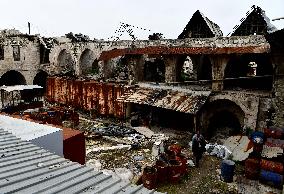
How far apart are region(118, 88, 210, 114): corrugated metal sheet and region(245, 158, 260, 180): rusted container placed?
4882 mm

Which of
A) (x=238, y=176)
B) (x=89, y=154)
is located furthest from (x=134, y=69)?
(x=238, y=176)

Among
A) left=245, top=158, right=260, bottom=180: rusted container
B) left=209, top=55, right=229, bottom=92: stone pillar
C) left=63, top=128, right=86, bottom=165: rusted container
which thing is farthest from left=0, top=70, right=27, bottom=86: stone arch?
left=245, top=158, right=260, bottom=180: rusted container

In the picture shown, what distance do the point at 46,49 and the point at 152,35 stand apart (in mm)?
13486

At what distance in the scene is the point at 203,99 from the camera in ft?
61.5

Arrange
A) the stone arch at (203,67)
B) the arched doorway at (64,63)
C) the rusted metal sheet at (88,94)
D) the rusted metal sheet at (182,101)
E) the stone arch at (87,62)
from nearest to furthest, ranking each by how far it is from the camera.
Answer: the rusted metal sheet at (182,101) < the rusted metal sheet at (88,94) < the stone arch at (203,67) < the stone arch at (87,62) < the arched doorway at (64,63)

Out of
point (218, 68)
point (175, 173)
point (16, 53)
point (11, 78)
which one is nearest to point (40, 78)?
point (11, 78)

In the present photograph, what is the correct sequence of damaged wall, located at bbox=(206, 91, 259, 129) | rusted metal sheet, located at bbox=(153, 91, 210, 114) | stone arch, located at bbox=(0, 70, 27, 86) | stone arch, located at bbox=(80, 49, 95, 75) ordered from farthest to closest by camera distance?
stone arch, located at bbox=(0, 70, 27, 86), stone arch, located at bbox=(80, 49, 95, 75), rusted metal sheet, located at bbox=(153, 91, 210, 114), damaged wall, located at bbox=(206, 91, 259, 129)

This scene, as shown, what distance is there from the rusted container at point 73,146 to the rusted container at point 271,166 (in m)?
8.55

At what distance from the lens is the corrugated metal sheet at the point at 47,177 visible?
4605 mm

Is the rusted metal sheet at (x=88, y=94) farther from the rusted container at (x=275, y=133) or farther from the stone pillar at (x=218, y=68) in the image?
the rusted container at (x=275, y=133)

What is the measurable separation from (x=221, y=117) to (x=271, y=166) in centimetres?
874

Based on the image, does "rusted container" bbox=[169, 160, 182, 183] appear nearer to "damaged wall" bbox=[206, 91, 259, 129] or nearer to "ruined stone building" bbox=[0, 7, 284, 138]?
"ruined stone building" bbox=[0, 7, 284, 138]

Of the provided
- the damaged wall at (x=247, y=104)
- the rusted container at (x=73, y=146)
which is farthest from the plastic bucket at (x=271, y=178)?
the rusted container at (x=73, y=146)

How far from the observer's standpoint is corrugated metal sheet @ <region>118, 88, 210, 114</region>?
18.7 m
